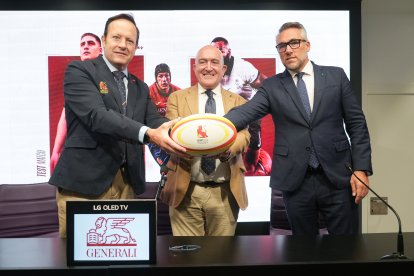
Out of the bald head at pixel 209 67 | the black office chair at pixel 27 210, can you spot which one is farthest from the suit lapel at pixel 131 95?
the black office chair at pixel 27 210

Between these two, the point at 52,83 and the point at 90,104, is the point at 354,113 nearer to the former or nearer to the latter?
the point at 90,104

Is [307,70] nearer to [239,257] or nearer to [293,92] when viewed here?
[293,92]

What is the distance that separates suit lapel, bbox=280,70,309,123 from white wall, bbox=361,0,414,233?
1.86 meters

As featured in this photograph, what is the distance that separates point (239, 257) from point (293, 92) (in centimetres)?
123

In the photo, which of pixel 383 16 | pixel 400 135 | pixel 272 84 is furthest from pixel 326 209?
pixel 383 16

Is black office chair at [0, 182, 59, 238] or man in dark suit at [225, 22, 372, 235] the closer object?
man in dark suit at [225, 22, 372, 235]

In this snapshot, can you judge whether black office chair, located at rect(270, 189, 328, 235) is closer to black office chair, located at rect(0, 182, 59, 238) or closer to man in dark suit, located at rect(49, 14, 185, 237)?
man in dark suit, located at rect(49, 14, 185, 237)

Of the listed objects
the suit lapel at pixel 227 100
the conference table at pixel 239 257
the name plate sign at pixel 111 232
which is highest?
the suit lapel at pixel 227 100

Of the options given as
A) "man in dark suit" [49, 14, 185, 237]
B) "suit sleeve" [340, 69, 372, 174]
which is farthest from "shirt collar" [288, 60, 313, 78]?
"man in dark suit" [49, 14, 185, 237]

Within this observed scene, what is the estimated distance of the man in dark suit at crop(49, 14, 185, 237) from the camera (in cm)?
225

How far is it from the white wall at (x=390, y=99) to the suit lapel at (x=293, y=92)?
1.86 m

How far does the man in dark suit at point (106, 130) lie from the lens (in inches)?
88.5

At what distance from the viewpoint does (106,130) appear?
2.23m

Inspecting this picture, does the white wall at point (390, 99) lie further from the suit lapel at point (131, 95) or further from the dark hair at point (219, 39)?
the suit lapel at point (131, 95)
